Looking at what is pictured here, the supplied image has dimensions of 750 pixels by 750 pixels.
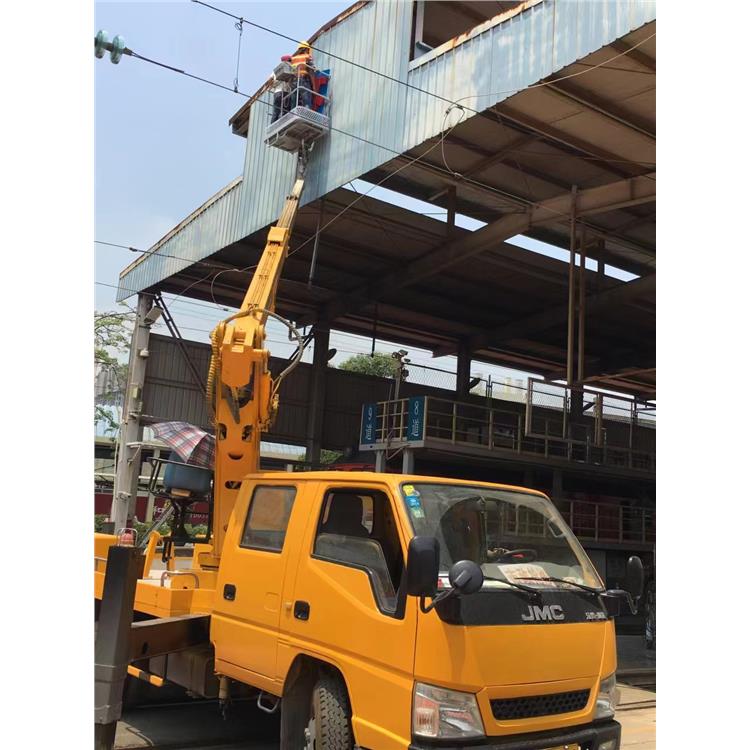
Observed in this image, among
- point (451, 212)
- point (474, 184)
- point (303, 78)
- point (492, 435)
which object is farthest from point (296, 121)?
point (492, 435)

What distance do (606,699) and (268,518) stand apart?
8.92ft

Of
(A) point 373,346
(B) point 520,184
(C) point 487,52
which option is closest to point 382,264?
(A) point 373,346

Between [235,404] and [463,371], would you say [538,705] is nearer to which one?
[235,404]

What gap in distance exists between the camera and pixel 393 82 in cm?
1373

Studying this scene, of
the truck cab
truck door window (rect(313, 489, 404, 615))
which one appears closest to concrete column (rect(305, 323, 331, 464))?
the truck cab

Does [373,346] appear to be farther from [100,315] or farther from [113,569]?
[113,569]

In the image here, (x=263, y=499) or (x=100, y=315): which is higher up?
A: (x=100, y=315)

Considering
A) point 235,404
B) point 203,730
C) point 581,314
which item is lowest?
point 203,730

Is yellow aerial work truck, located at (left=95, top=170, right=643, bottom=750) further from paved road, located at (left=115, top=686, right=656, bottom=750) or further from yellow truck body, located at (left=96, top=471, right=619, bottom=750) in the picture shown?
paved road, located at (left=115, top=686, right=656, bottom=750)

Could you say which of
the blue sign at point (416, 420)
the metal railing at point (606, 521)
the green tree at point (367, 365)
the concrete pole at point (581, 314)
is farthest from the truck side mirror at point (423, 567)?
the green tree at point (367, 365)

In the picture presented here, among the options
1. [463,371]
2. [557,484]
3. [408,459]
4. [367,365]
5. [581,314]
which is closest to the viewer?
[581,314]

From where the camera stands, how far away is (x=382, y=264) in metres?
21.4

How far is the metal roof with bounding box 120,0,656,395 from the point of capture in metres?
11.3

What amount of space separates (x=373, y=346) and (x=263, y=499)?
1914 centimetres
